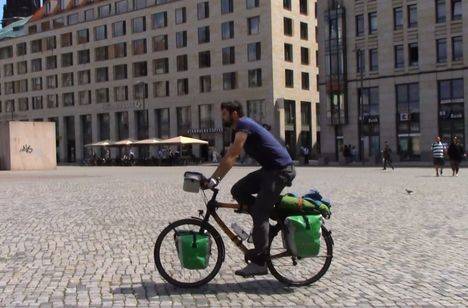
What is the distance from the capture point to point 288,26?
250 feet

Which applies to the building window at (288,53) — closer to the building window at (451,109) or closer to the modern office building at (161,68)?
the modern office building at (161,68)

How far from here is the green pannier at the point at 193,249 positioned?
644 cm

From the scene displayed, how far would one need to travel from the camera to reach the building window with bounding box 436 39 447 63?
54997 mm

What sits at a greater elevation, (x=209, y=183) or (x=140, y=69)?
(x=140, y=69)

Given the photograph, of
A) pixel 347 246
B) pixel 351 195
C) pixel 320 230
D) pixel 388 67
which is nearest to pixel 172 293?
pixel 320 230

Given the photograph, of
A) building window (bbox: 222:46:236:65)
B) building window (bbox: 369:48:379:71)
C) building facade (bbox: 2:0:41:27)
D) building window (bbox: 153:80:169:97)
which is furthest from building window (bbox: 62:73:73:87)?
building window (bbox: 369:48:379:71)

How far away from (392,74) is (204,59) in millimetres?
27558

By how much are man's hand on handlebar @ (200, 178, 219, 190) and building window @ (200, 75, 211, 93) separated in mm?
73083

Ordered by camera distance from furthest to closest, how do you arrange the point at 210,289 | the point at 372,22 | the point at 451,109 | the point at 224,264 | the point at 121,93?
the point at 121,93
the point at 372,22
the point at 451,109
the point at 224,264
the point at 210,289

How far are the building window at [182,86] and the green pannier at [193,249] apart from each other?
75183 mm

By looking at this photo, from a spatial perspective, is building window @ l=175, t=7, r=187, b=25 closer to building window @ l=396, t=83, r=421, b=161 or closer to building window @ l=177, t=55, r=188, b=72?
building window @ l=177, t=55, r=188, b=72

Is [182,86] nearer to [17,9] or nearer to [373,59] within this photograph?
[373,59]

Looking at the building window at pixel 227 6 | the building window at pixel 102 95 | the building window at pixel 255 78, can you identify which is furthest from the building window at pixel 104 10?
the building window at pixel 255 78

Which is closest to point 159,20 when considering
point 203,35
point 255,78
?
A: point 203,35
